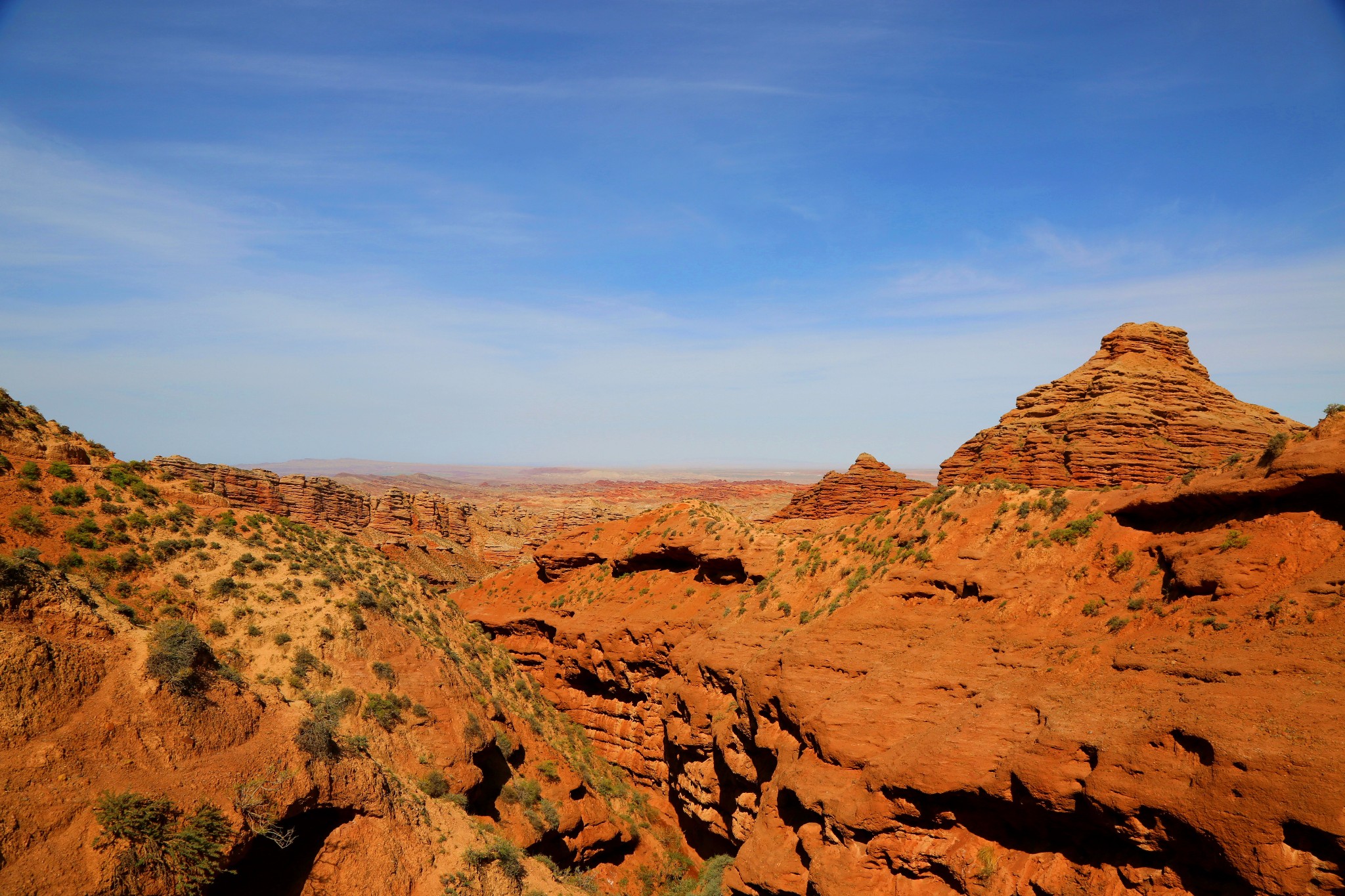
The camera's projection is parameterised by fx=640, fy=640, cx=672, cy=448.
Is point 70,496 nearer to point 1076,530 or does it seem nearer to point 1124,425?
point 1076,530

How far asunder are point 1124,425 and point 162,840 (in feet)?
142

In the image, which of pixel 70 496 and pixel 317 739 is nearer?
pixel 317 739

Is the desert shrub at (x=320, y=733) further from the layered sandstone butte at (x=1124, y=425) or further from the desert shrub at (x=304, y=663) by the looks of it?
the layered sandstone butte at (x=1124, y=425)

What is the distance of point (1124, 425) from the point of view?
119 ft

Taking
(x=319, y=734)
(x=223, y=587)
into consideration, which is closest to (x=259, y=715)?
(x=319, y=734)

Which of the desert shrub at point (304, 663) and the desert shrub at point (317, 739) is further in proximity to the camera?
the desert shrub at point (304, 663)

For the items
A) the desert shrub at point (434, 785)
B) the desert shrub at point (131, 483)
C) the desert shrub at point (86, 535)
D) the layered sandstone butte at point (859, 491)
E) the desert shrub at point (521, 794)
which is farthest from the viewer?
the layered sandstone butte at point (859, 491)

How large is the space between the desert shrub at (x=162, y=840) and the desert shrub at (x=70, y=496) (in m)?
15.1

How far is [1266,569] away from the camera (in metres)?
12.0

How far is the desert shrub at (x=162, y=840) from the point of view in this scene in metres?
10.0

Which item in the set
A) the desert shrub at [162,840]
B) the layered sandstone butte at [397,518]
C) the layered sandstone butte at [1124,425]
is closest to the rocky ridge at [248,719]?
the desert shrub at [162,840]

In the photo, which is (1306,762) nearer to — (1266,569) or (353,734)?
(1266,569)

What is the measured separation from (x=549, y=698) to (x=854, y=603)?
19.0 meters

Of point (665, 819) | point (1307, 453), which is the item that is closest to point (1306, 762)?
point (1307, 453)
